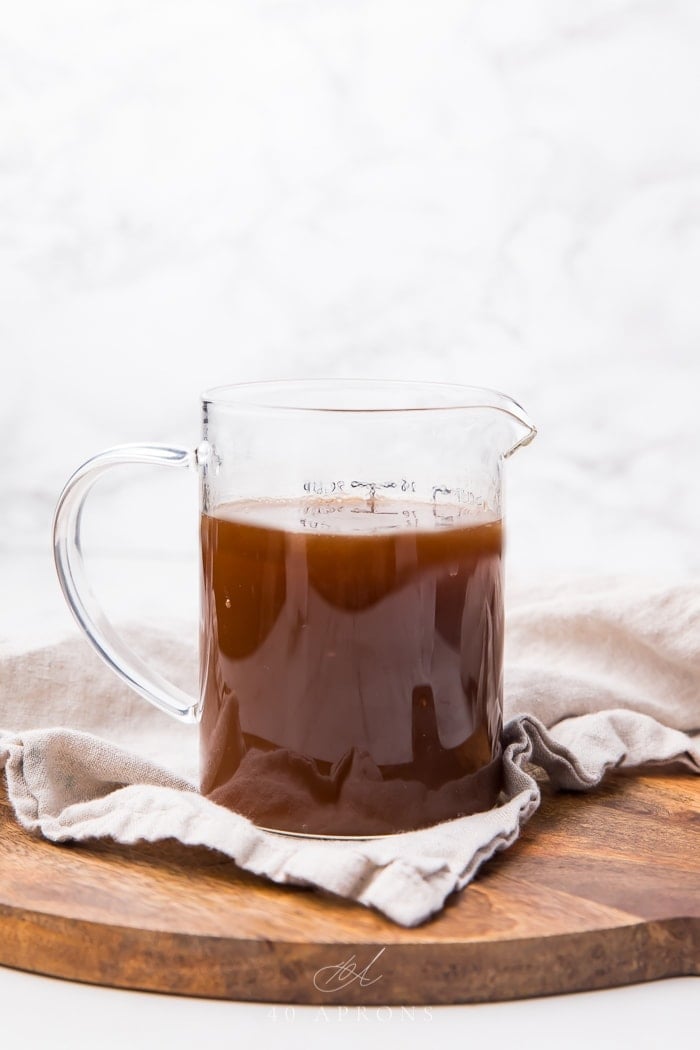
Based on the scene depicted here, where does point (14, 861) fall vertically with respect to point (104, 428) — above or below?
below

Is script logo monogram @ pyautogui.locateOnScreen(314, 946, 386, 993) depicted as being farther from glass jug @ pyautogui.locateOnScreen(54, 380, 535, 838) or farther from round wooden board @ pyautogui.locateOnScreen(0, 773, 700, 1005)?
glass jug @ pyautogui.locateOnScreen(54, 380, 535, 838)

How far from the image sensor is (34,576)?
2420mm

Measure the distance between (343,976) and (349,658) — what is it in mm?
257

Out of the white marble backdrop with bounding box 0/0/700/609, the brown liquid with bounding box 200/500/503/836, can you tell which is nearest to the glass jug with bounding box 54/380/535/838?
the brown liquid with bounding box 200/500/503/836

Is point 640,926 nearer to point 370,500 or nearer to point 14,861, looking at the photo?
point 370,500

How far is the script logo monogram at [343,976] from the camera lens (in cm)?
94

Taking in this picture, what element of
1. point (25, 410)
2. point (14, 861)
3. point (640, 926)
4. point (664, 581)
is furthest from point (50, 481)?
point (640, 926)

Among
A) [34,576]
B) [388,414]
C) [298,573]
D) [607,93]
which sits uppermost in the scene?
[607,93]

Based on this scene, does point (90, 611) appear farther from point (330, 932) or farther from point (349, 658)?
point (330, 932)

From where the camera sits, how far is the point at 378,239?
8.93ft

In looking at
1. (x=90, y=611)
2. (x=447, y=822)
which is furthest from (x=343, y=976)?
Answer: (x=90, y=611)

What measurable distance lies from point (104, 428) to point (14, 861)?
6.12 ft

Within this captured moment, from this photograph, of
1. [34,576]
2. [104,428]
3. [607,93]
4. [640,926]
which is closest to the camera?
[640,926]

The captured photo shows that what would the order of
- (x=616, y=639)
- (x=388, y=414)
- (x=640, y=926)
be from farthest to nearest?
(x=616, y=639)
(x=388, y=414)
(x=640, y=926)
